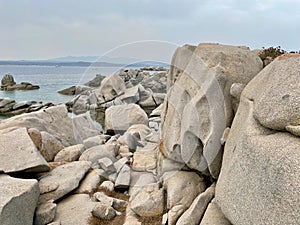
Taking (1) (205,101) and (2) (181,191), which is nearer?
(1) (205,101)

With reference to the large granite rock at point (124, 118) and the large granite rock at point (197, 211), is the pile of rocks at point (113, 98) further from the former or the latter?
the large granite rock at point (197, 211)

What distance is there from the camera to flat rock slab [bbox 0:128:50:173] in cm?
812

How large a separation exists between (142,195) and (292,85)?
4.92 m

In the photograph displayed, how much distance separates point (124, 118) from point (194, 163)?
10.4 meters

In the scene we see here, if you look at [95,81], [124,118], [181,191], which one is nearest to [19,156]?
[181,191]

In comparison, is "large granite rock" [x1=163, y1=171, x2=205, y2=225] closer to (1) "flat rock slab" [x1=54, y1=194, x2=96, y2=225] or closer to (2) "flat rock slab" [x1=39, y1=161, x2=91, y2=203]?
(1) "flat rock slab" [x1=54, y1=194, x2=96, y2=225]

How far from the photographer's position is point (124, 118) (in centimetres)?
1752

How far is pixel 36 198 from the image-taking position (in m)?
7.32

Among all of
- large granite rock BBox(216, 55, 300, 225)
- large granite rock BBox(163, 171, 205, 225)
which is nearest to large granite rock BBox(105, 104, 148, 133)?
large granite rock BBox(163, 171, 205, 225)

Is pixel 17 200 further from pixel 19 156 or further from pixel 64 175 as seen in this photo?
pixel 64 175

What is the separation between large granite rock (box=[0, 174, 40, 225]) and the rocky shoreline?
2 centimetres

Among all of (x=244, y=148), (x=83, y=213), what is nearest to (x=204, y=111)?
(x=244, y=148)

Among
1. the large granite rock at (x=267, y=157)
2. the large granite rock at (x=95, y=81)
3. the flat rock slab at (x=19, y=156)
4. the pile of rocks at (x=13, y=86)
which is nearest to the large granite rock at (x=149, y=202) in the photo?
the large granite rock at (x=267, y=157)

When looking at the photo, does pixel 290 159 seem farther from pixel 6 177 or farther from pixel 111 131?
pixel 111 131
